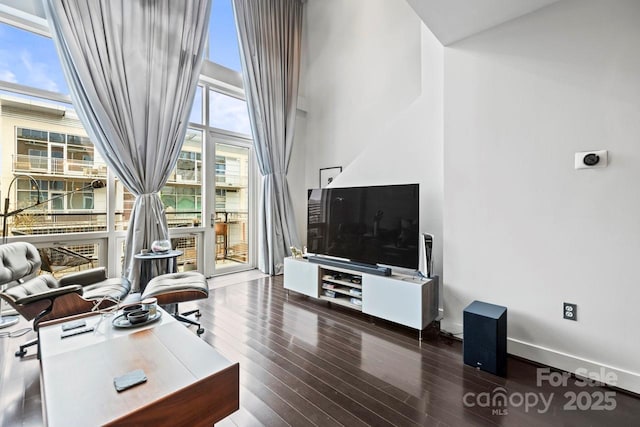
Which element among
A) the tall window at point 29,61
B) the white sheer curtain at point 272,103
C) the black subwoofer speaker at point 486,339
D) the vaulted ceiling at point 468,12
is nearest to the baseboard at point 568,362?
the black subwoofer speaker at point 486,339

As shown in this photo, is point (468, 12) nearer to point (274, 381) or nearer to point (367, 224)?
point (367, 224)

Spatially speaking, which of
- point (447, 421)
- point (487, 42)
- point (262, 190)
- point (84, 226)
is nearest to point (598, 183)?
point (487, 42)

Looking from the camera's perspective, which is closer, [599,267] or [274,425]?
[274,425]

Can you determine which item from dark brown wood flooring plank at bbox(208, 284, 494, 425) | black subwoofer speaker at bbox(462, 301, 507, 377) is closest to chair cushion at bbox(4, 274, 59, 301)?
dark brown wood flooring plank at bbox(208, 284, 494, 425)

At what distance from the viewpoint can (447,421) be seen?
154 cm

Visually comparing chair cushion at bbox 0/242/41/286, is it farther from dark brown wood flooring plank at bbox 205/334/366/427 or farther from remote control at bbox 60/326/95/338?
dark brown wood flooring plank at bbox 205/334/366/427

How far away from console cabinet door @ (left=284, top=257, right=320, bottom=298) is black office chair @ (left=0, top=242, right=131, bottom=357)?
172cm

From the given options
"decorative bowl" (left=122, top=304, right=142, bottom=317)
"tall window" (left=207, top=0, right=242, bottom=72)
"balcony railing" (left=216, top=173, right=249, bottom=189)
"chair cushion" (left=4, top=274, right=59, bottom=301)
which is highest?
"tall window" (left=207, top=0, right=242, bottom=72)

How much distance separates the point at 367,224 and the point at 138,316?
2160 millimetres

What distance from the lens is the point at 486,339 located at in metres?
1.97

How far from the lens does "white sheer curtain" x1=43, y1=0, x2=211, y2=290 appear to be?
3068mm

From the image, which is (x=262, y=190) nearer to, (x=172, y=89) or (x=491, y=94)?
(x=172, y=89)

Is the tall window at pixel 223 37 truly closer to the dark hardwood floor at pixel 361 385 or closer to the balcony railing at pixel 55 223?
the balcony railing at pixel 55 223

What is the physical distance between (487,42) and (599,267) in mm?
1864
